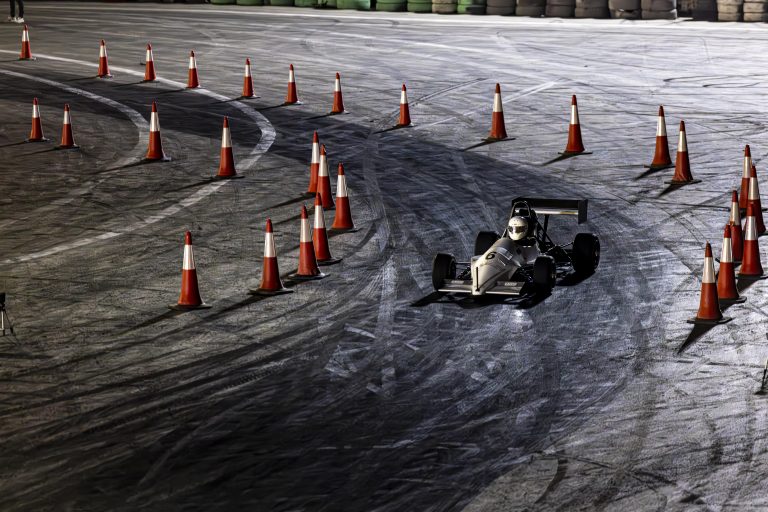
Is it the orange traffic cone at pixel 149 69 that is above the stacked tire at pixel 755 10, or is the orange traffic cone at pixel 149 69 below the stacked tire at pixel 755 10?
below

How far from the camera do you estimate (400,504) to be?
8734mm

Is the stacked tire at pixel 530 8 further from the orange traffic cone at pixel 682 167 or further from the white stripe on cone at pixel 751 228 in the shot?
the white stripe on cone at pixel 751 228

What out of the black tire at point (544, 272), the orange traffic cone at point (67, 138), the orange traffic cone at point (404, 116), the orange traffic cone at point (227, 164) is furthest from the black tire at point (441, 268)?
the orange traffic cone at point (67, 138)

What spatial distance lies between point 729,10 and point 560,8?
492 centimetres

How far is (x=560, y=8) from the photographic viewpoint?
4103 cm

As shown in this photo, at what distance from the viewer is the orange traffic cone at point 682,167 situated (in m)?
19.3

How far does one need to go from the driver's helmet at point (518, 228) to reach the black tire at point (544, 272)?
0.48 meters

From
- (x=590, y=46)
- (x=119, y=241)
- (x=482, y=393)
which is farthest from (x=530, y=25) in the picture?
(x=482, y=393)

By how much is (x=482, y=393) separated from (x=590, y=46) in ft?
80.7

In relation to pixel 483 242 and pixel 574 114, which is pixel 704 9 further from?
pixel 483 242

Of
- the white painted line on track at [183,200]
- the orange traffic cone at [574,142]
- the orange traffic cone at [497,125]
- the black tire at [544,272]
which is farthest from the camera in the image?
the orange traffic cone at [497,125]

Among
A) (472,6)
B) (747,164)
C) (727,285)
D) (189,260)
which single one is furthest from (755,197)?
(472,6)

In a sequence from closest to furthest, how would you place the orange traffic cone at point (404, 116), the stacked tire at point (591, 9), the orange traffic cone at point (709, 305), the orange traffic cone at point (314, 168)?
the orange traffic cone at point (709, 305)
the orange traffic cone at point (314, 168)
the orange traffic cone at point (404, 116)
the stacked tire at point (591, 9)

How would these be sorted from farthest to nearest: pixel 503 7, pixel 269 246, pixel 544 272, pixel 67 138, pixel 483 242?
pixel 503 7
pixel 67 138
pixel 483 242
pixel 269 246
pixel 544 272
